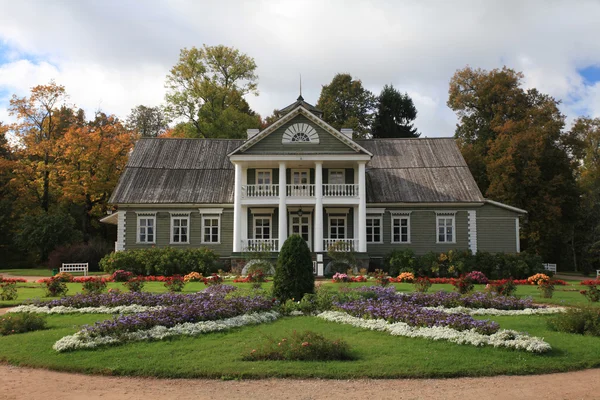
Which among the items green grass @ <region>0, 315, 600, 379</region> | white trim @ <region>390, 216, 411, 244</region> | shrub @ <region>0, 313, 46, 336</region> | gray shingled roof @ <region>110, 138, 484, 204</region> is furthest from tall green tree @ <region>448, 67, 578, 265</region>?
shrub @ <region>0, 313, 46, 336</region>

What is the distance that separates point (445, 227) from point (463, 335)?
70.3 feet

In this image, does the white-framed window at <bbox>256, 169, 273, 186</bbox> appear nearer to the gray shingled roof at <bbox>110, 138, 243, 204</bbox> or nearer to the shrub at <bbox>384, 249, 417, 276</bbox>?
the gray shingled roof at <bbox>110, 138, 243, 204</bbox>

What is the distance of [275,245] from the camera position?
99.2 feet

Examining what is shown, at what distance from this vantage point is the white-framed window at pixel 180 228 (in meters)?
31.4

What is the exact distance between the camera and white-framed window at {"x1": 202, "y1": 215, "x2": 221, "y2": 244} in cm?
3144

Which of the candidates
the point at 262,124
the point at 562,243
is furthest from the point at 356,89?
the point at 562,243

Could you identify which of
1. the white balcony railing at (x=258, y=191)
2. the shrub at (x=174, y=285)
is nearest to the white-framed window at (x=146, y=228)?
the white balcony railing at (x=258, y=191)

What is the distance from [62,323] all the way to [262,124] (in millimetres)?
42044

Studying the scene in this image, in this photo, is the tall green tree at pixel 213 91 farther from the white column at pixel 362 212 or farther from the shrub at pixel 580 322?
the shrub at pixel 580 322

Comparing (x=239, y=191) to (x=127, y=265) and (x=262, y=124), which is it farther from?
(x=262, y=124)

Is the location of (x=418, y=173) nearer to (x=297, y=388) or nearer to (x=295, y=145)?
(x=295, y=145)

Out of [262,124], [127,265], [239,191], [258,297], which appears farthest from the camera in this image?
[262,124]

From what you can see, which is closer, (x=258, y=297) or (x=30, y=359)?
(x=30, y=359)

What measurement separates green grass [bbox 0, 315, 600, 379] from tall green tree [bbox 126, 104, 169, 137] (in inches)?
1906
